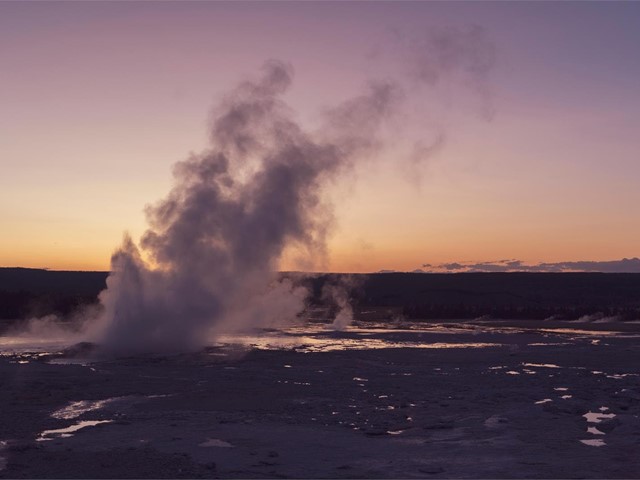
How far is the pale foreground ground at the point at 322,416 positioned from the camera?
9.01m

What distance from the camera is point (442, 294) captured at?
239 ft

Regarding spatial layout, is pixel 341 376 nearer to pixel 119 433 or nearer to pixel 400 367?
pixel 400 367

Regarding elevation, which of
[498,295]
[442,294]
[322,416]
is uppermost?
[442,294]

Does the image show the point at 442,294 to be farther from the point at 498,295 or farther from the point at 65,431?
the point at 65,431

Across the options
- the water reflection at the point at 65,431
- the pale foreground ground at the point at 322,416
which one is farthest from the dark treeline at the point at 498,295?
the water reflection at the point at 65,431

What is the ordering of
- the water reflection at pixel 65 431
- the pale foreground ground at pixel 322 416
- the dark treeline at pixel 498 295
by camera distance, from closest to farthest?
the pale foreground ground at pixel 322 416 → the water reflection at pixel 65 431 → the dark treeline at pixel 498 295

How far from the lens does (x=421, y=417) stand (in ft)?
39.3

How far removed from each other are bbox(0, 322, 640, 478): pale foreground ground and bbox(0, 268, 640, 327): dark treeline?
18.1 metres

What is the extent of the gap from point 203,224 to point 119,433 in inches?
532

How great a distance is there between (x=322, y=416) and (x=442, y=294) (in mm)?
61826

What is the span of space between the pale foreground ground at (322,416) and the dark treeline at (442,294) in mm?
18115

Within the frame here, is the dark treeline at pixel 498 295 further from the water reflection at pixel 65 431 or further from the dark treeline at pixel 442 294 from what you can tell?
the water reflection at pixel 65 431

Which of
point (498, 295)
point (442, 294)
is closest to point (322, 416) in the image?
point (498, 295)

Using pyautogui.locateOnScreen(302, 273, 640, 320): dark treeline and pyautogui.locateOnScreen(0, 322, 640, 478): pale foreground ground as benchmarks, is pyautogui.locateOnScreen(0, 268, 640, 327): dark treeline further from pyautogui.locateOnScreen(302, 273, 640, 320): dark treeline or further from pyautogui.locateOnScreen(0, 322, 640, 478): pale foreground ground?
pyautogui.locateOnScreen(0, 322, 640, 478): pale foreground ground
